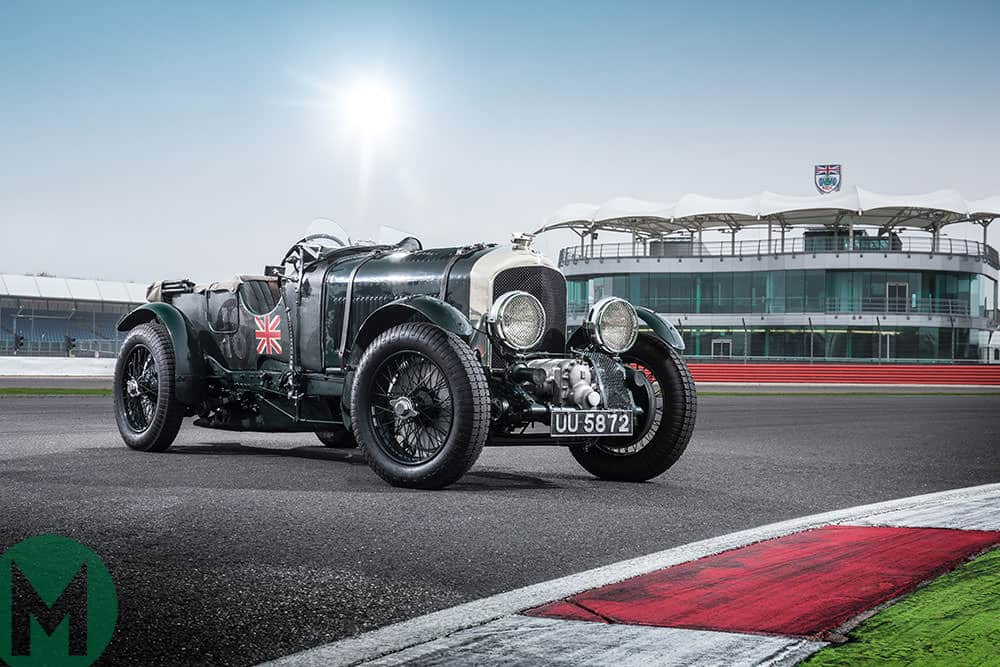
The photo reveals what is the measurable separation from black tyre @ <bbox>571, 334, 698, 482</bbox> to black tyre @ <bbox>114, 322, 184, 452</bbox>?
3.68m

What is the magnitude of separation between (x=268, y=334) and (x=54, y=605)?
5453mm

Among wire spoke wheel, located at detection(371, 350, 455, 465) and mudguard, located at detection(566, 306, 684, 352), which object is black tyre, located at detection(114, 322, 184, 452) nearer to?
wire spoke wheel, located at detection(371, 350, 455, 465)

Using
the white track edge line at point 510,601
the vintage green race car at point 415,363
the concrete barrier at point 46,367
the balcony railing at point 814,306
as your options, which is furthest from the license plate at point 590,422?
the balcony railing at point 814,306

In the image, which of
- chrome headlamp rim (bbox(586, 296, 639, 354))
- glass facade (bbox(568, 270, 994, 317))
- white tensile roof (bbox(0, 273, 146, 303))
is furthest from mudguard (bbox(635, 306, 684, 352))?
white tensile roof (bbox(0, 273, 146, 303))

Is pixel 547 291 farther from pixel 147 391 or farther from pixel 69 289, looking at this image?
pixel 69 289

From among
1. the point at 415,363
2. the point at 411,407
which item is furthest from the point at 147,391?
the point at 411,407

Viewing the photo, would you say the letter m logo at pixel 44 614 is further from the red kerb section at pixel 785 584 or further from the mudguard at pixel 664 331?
the mudguard at pixel 664 331

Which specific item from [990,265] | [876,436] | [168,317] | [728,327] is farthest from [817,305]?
[168,317]

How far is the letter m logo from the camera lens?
316 cm

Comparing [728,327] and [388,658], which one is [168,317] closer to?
[388,658]

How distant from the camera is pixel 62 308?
228 feet

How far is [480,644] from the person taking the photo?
3160 millimetres

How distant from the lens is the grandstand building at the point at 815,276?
5728cm

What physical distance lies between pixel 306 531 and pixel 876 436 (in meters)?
9.19
